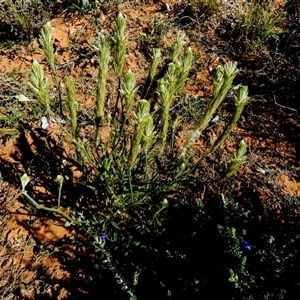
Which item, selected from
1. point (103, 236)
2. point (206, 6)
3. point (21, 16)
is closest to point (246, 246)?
point (103, 236)

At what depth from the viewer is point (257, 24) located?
327 centimetres

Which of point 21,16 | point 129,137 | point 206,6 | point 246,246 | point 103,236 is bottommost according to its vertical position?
point 103,236

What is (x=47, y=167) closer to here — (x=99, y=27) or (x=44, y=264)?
(x=44, y=264)

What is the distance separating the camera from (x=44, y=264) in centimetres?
221

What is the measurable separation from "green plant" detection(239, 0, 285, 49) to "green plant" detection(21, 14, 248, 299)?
1.33 meters

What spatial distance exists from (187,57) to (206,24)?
2333 millimetres

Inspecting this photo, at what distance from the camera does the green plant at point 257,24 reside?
10.6 ft

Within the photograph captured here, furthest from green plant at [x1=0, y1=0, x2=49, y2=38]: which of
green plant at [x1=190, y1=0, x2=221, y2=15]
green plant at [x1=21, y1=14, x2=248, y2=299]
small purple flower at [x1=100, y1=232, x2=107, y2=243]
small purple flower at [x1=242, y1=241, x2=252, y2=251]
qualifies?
small purple flower at [x1=242, y1=241, x2=252, y2=251]

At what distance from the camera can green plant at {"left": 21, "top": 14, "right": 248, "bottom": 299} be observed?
1.32m

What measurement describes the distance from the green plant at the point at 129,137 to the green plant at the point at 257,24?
133cm

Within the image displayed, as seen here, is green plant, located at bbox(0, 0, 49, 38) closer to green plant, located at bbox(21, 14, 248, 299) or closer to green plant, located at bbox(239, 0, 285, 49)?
green plant, located at bbox(21, 14, 248, 299)

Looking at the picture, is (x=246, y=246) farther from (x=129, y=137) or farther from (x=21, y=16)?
(x=21, y=16)

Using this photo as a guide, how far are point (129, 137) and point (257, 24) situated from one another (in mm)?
1873

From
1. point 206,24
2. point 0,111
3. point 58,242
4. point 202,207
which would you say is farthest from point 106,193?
point 206,24
